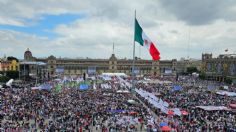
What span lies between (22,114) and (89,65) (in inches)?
4364

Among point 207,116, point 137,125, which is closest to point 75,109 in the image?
point 137,125

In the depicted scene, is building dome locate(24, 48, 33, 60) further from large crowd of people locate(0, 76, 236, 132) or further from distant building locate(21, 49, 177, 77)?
large crowd of people locate(0, 76, 236, 132)

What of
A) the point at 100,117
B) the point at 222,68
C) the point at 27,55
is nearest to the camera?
the point at 100,117

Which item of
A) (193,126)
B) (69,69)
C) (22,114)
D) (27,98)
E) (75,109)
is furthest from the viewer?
(69,69)

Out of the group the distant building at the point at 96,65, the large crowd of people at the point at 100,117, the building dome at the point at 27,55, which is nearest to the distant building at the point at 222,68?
the distant building at the point at 96,65

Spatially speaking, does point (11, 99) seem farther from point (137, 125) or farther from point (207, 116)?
point (207, 116)

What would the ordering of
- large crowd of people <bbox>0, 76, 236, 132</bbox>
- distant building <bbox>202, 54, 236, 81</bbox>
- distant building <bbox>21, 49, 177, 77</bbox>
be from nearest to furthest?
1. large crowd of people <bbox>0, 76, 236, 132</bbox>
2. distant building <bbox>202, 54, 236, 81</bbox>
3. distant building <bbox>21, 49, 177, 77</bbox>

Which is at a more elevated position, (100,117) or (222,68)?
(222,68)

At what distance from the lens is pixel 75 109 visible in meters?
30.7

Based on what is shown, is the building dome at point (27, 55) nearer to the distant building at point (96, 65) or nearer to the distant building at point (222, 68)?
the distant building at point (96, 65)

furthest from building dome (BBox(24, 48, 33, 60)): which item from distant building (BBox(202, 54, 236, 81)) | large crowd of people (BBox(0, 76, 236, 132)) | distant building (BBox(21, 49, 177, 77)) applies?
large crowd of people (BBox(0, 76, 236, 132))

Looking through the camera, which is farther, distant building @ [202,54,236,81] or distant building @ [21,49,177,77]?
distant building @ [21,49,177,77]

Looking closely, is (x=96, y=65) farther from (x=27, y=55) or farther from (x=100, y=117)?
(x=100, y=117)

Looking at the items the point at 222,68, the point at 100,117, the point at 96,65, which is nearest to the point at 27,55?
the point at 96,65
